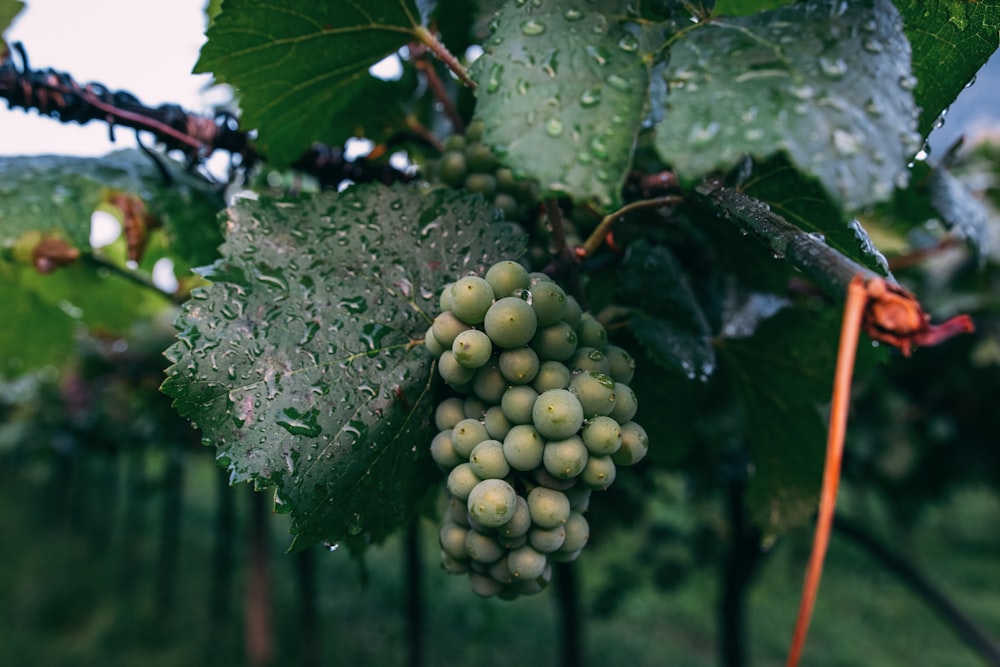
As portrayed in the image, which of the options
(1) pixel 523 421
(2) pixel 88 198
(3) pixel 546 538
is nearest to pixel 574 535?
(3) pixel 546 538

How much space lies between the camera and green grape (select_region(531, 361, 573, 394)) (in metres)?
0.68

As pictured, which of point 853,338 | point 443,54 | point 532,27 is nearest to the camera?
point 853,338

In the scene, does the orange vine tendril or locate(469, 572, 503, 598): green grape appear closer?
the orange vine tendril

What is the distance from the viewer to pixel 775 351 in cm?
107

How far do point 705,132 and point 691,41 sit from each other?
0.12 meters

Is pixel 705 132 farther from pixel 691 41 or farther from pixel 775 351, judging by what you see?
pixel 775 351

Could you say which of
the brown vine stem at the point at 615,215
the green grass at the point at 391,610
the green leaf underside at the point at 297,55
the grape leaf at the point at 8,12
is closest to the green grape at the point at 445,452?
the brown vine stem at the point at 615,215

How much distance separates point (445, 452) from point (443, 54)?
1.60 ft

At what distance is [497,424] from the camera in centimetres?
69

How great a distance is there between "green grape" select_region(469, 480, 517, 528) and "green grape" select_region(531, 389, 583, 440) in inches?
2.7

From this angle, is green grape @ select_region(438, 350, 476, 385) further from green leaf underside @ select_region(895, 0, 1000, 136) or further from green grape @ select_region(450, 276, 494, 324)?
green leaf underside @ select_region(895, 0, 1000, 136)

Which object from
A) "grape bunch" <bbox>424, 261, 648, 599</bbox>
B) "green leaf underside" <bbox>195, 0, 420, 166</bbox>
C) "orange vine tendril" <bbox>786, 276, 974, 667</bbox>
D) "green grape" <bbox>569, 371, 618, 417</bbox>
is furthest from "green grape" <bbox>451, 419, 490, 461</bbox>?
"green leaf underside" <bbox>195, 0, 420, 166</bbox>

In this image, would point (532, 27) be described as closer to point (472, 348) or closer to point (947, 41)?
point (472, 348)

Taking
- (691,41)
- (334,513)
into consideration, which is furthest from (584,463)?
(691,41)
